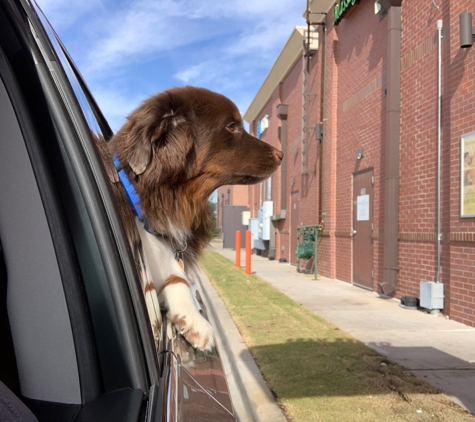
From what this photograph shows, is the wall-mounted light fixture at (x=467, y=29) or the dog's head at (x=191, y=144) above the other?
the wall-mounted light fixture at (x=467, y=29)

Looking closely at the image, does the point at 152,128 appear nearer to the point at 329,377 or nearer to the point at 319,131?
the point at 329,377

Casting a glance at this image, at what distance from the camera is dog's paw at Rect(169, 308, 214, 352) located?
2.01 meters

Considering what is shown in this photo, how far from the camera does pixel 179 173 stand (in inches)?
101

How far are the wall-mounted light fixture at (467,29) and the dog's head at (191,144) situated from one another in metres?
5.62

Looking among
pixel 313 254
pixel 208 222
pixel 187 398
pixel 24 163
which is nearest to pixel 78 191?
pixel 24 163

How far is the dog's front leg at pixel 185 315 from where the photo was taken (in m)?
2.02

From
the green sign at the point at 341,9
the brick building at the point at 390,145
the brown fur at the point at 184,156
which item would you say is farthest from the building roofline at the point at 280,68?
the brown fur at the point at 184,156

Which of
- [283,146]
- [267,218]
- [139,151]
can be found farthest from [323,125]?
[139,151]

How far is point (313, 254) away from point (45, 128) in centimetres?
1446

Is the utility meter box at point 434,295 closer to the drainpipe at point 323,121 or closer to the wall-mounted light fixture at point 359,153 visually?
the wall-mounted light fixture at point 359,153

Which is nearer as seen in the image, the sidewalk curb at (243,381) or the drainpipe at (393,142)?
the sidewalk curb at (243,381)

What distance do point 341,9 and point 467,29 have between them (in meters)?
6.48

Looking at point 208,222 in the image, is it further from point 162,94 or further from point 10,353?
point 10,353

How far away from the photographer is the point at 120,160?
7.55ft
